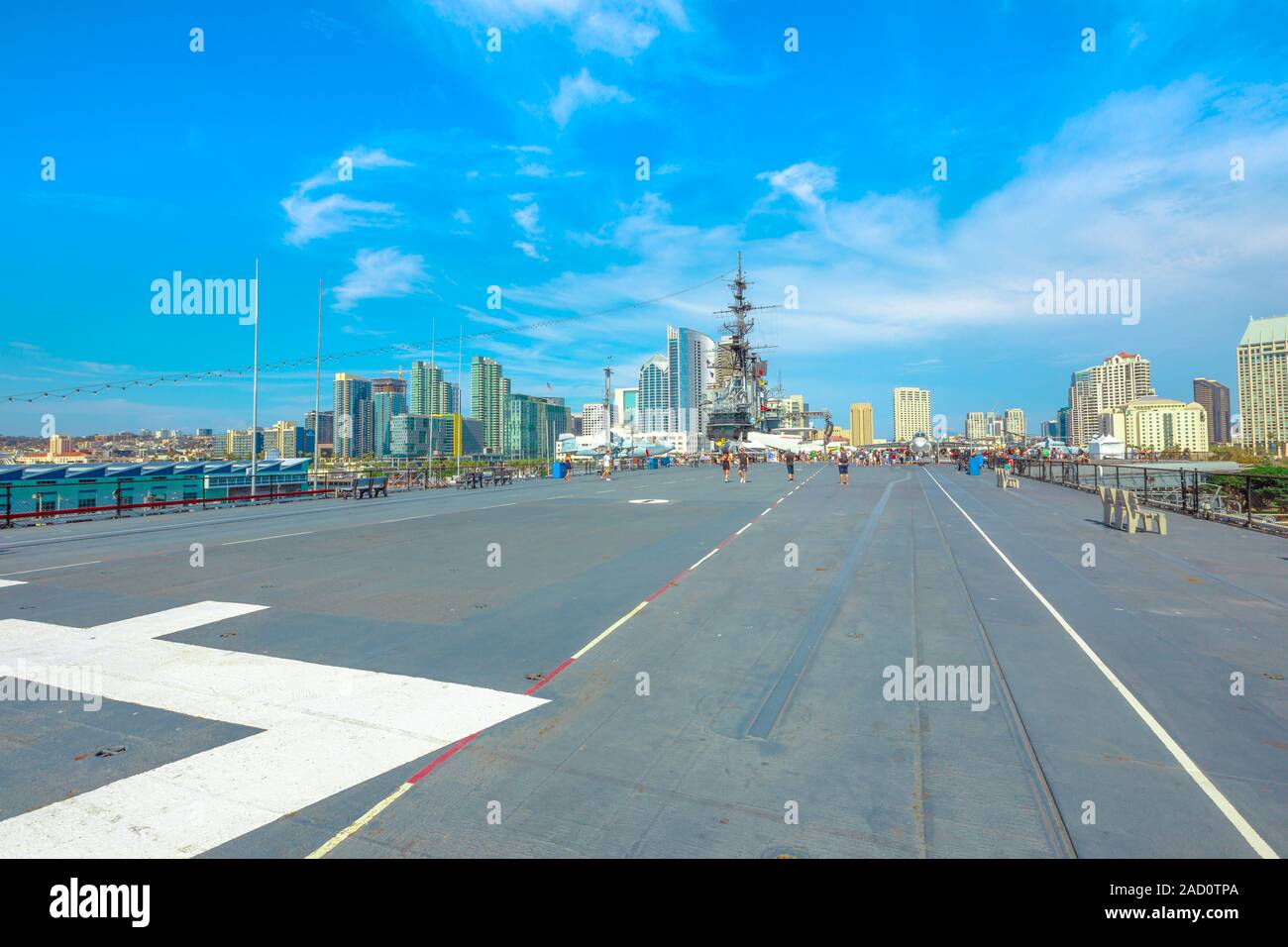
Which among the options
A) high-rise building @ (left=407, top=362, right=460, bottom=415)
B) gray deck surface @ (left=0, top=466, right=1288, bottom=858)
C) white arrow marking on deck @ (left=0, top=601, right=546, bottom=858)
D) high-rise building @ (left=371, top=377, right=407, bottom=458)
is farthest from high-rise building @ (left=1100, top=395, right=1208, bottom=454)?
white arrow marking on deck @ (left=0, top=601, right=546, bottom=858)

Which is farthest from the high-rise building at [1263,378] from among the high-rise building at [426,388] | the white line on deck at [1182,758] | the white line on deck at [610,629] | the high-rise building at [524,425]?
the white line on deck at [610,629]

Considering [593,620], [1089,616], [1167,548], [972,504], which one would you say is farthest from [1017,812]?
[972,504]

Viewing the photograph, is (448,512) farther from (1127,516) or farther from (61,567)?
(1127,516)

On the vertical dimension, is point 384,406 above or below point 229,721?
above

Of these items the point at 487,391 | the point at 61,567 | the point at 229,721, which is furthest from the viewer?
the point at 487,391

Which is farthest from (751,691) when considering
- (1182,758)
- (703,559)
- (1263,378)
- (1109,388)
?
(1109,388)

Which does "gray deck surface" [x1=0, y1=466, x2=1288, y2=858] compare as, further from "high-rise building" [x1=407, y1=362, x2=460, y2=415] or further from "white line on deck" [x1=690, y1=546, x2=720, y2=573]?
"high-rise building" [x1=407, y1=362, x2=460, y2=415]
